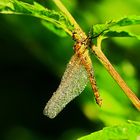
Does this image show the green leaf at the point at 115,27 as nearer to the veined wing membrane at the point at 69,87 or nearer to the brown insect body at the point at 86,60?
the brown insect body at the point at 86,60

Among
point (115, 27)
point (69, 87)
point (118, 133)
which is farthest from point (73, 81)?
point (118, 133)

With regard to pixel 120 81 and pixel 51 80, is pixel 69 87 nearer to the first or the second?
pixel 51 80

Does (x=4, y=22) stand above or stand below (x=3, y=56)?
above

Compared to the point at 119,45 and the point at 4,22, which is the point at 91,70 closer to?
the point at 119,45

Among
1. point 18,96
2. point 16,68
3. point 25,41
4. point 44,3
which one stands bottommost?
point 18,96

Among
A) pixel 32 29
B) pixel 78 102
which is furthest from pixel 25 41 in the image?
pixel 78 102

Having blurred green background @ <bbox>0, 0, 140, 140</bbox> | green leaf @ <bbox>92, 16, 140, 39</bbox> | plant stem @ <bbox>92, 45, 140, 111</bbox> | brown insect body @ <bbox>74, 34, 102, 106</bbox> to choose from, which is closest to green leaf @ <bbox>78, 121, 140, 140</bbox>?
plant stem @ <bbox>92, 45, 140, 111</bbox>
